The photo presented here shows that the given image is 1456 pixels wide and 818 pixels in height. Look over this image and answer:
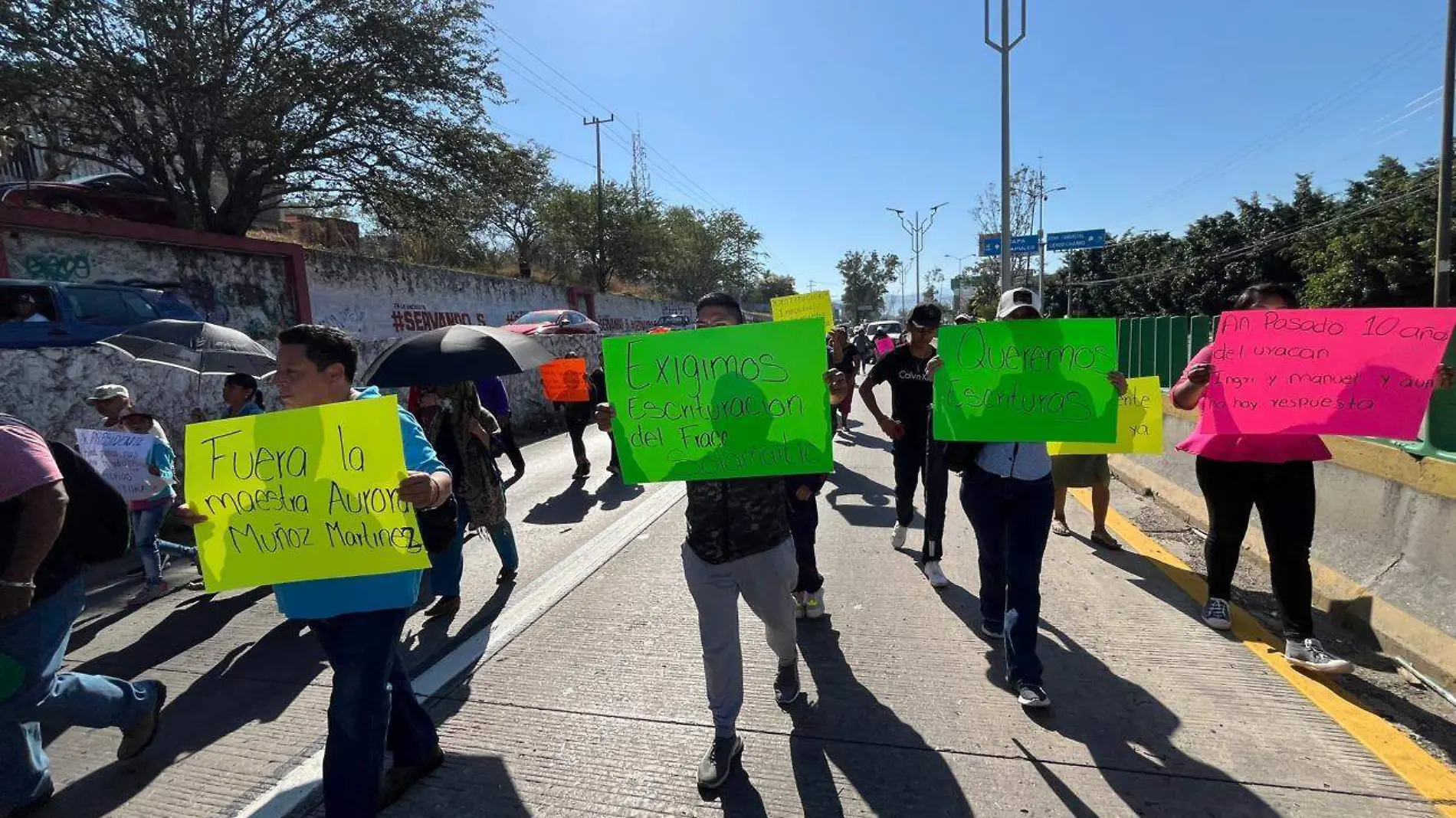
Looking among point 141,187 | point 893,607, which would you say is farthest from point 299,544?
point 141,187

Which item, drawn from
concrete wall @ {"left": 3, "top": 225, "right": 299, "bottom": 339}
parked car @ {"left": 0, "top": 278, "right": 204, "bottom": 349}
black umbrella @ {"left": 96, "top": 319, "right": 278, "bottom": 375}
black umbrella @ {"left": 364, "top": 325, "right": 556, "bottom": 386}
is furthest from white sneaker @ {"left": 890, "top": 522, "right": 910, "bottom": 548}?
concrete wall @ {"left": 3, "top": 225, "right": 299, "bottom": 339}

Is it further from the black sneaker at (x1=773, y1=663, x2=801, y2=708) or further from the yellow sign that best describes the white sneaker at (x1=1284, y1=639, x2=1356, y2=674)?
the yellow sign

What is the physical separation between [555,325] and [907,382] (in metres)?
14.2

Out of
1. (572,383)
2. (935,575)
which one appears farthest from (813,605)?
(572,383)

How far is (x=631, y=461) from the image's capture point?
277cm

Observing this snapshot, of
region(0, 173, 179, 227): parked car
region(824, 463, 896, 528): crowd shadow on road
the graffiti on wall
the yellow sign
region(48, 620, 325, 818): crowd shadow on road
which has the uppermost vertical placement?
region(0, 173, 179, 227): parked car

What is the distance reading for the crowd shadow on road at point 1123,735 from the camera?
247 cm

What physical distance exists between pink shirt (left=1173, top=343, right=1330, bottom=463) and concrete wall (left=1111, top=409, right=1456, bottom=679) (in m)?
0.62

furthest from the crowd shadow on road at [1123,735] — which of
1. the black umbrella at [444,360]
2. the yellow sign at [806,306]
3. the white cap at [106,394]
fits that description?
the white cap at [106,394]

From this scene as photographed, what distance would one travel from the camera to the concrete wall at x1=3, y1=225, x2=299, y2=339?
11.3 meters

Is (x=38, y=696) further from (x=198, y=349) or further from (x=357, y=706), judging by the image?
(x=198, y=349)

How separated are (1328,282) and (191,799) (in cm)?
3525

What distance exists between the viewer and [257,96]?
1509 cm

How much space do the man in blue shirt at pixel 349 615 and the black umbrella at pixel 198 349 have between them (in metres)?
5.78
